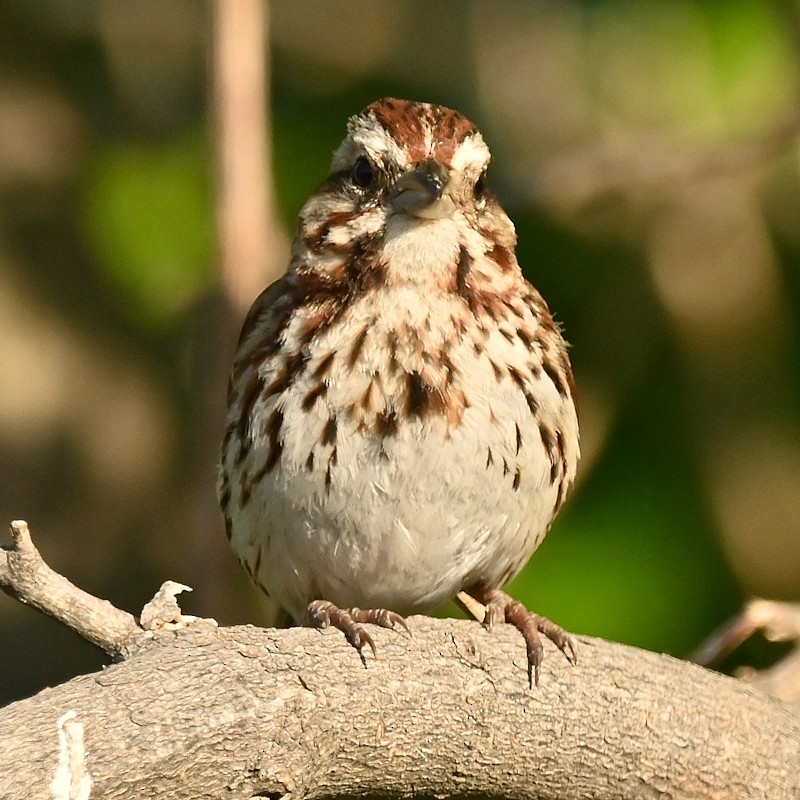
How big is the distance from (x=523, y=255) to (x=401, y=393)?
1795 millimetres

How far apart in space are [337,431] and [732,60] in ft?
8.52

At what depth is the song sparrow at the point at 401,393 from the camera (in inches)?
145

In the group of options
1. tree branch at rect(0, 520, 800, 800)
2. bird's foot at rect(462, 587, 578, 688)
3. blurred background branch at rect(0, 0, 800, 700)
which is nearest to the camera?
tree branch at rect(0, 520, 800, 800)

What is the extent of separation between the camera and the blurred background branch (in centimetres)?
518

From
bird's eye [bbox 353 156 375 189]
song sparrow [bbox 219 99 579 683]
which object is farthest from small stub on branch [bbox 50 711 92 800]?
bird's eye [bbox 353 156 375 189]

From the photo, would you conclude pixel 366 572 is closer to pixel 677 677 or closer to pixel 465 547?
pixel 465 547

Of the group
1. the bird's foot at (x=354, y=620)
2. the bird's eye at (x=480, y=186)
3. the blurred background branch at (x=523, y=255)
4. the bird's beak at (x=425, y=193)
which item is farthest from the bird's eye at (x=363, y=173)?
the blurred background branch at (x=523, y=255)

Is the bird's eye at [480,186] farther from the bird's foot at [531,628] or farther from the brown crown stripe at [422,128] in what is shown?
the bird's foot at [531,628]

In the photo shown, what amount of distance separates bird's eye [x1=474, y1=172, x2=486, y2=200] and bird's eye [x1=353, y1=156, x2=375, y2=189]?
0.24m

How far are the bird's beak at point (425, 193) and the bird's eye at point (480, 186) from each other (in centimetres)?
18

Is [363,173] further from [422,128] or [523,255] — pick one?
[523,255]

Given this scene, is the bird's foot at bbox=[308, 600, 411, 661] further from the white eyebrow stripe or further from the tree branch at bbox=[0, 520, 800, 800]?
the white eyebrow stripe

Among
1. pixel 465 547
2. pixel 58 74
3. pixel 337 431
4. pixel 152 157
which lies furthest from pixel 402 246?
pixel 58 74

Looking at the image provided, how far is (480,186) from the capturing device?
3.87m
